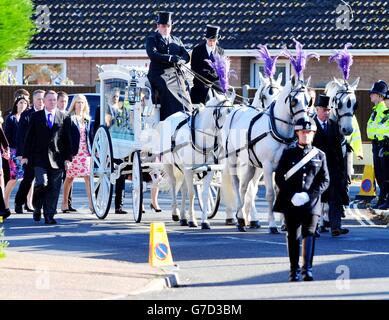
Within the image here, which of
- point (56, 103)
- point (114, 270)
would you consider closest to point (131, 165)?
point (56, 103)

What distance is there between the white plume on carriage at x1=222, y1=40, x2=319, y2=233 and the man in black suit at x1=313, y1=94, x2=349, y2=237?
45 centimetres

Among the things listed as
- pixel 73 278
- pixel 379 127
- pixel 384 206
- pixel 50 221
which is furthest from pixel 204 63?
pixel 73 278

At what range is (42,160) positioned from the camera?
21484 mm

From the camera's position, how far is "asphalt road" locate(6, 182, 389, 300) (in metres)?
14.1

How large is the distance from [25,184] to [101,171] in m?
1.41

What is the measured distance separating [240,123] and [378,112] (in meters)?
5.08

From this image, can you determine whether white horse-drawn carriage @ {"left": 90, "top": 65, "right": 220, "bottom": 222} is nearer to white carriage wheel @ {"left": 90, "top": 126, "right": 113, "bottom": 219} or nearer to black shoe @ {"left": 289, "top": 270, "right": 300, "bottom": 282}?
white carriage wheel @ {"left": 90, "top": 126, "right": 113, "bottom": 219}

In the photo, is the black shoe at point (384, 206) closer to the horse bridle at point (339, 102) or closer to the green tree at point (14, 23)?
the horse bridle at point (339, 102)

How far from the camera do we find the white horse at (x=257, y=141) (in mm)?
19328

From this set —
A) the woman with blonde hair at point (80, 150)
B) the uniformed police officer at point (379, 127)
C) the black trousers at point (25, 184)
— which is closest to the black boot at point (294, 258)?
the black trousers at point (25, 184)

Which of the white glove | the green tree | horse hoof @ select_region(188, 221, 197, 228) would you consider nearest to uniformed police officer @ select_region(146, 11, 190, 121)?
horse hoof @ select_region(188, 221, 197, 228)

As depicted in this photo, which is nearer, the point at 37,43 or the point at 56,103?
the point at 56,103

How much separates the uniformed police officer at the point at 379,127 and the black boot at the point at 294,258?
10.3m
